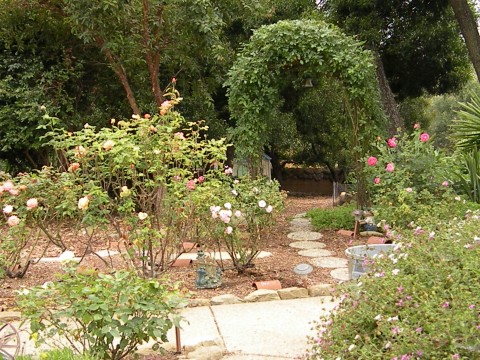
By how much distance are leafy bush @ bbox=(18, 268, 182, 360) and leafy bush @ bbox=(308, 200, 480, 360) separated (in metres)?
0.78

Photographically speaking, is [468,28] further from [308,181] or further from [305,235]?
[308,181]

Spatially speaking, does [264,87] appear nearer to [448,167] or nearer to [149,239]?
[448,167]

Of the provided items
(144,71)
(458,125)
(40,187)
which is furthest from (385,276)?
(144,71)

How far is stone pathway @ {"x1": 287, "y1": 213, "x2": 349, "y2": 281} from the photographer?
16.7ft

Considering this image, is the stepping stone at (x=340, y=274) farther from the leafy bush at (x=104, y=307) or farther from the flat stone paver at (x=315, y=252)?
the leafy bush at (x=104, y=307)

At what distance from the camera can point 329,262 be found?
539 cm

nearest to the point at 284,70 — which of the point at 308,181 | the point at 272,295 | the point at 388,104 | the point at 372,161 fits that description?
the point at 372,161

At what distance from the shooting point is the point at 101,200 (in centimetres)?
368

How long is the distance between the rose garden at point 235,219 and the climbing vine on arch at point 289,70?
0.06ft

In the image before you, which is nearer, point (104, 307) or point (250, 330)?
point (104, 307)

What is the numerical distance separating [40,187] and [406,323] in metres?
3.49

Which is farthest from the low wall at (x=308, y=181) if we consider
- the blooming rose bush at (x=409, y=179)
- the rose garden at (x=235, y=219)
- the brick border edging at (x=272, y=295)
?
the brick border edging at (x=272, y=295)

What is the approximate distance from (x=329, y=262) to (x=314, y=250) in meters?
0.64

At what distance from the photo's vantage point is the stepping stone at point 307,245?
20.4 feet
